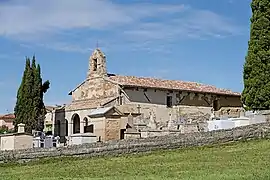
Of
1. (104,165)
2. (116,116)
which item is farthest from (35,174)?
(116,116)

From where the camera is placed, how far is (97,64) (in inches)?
2025

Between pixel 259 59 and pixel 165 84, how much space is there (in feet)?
61.5

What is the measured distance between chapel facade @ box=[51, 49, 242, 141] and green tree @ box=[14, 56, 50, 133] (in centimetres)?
348

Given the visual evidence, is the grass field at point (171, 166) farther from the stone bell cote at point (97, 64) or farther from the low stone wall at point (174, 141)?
the stone bell cote at point (97, 64)

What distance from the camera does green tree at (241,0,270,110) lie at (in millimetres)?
30686

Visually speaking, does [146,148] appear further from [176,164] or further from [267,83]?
[267,83]

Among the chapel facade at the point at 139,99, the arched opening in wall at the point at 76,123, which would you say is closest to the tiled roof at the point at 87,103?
the chapel facade at the point at 139,99

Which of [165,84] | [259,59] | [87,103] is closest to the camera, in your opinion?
[259,59]

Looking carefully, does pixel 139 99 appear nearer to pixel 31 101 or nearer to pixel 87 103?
pixel 87 103

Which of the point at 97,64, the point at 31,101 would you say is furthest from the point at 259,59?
the point at 31,101

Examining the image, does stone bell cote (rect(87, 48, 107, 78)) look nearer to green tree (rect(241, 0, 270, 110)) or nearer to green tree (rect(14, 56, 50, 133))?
green tree (rect(14, 56, 50, 133))

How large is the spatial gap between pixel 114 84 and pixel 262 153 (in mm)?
31397

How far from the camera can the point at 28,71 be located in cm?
5072

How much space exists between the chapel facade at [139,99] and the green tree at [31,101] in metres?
3.48
